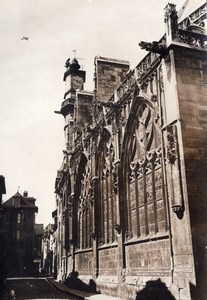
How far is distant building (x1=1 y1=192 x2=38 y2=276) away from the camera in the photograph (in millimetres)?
50406

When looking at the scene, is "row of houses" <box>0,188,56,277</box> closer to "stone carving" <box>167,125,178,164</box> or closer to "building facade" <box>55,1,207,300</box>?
"building facade" <box>55,1,207,300</box>

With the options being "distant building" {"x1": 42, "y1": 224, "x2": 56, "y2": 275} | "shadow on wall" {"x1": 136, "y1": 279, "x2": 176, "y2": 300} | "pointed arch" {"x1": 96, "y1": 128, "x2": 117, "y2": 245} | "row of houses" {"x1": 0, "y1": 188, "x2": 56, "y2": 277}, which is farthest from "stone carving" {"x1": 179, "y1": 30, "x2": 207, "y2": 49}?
"distant building" {"x1": 42, "y1": 224, "x2": 56, "y2": 275}

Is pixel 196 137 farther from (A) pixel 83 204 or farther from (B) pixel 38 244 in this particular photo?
(B) pixel 38 244

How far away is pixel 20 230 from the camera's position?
53281 mm

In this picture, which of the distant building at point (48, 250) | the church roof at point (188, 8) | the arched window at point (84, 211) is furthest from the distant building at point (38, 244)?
the church roof at point (188, 8)

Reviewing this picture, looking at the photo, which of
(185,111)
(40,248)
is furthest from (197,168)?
(40,248)

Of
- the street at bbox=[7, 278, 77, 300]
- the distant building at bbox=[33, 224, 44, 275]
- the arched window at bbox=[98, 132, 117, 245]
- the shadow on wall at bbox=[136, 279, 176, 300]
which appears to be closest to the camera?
the shadow on wall at bbox=[136, 279, 176, 300]

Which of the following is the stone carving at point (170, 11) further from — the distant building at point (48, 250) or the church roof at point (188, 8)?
the distant building at point (48, 250)

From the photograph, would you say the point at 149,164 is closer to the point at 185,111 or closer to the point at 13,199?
the point at 185,111

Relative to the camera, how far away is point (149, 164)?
12.0m

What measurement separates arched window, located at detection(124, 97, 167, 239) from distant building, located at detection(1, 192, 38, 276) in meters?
40.2

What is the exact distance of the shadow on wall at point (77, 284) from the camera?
1633 centimetres

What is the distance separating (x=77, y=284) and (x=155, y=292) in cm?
943

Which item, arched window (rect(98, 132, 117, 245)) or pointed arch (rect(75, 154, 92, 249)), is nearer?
arched window (rect(98, 132, 117, 245))
